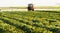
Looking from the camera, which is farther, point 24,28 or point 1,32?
point 24,28

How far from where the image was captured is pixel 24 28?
14.8m

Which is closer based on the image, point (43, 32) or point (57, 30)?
point (43, 32)

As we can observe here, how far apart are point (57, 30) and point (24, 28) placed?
253cm

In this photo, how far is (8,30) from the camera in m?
14.0

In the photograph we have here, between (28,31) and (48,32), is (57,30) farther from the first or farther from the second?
(28,31)

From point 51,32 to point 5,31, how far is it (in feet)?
10.7

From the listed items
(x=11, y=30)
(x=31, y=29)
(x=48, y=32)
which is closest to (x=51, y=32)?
(x=48, y=32)

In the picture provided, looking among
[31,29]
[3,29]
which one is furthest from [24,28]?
[3,29]

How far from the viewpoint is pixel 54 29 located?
1443 centimetres

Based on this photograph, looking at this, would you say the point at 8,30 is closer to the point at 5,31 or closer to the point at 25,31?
the point at 5,31

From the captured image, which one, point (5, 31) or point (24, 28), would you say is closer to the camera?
point (5, 31)

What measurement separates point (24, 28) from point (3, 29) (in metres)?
1.65

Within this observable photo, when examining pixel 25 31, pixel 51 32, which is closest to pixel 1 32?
pixel 25 31

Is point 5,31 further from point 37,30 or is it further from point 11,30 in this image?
point 37,30
